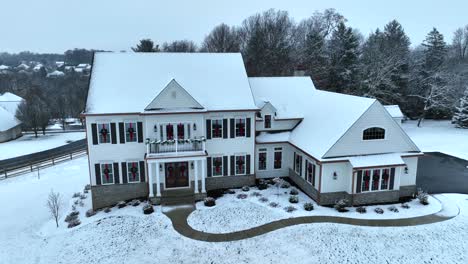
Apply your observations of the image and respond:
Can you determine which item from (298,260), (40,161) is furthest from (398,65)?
(40,161)

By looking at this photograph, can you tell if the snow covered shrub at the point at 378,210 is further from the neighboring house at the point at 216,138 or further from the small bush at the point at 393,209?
the neighboring house at the point at 216,138

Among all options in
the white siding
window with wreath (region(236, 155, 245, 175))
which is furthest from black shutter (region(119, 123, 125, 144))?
the white siding

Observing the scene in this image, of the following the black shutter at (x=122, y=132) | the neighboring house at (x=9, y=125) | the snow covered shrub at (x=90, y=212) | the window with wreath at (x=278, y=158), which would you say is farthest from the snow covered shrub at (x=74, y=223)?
the neighboring house at (x=9, y=125)

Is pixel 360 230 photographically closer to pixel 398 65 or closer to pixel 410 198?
pixel 410 198

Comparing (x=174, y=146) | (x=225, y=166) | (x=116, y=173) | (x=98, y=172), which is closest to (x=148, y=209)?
(x=116, y=173)

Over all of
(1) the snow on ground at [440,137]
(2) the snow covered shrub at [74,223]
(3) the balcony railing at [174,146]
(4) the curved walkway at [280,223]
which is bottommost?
(2) the snow covered shrub at [74,223]

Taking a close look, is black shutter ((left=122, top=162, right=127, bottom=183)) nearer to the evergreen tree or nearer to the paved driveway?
the paved driveway

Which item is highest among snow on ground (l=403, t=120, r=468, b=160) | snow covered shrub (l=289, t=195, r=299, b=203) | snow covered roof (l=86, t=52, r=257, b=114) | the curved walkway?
snow covered roof (l=86, t=52, r=257, b=114)
